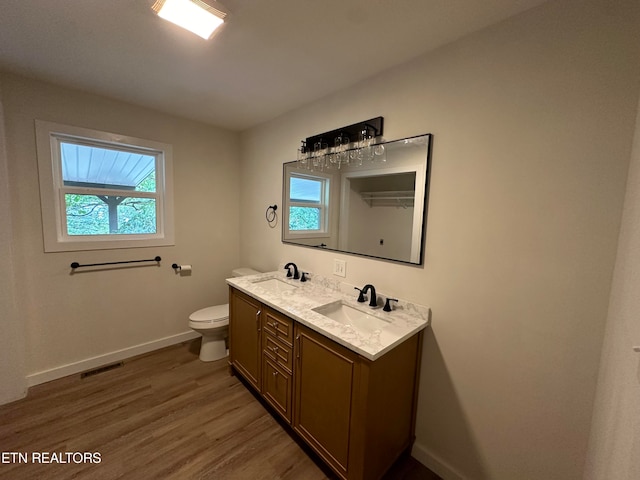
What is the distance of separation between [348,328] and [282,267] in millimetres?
1369

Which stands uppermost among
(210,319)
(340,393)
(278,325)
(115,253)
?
(115,253)

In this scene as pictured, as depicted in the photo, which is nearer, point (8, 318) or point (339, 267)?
point (8, 318)

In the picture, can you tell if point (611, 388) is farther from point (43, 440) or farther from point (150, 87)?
point (150, 87)

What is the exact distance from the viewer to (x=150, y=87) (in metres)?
2.03

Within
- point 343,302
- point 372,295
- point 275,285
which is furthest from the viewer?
point 275,285

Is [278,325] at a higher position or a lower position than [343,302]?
lower

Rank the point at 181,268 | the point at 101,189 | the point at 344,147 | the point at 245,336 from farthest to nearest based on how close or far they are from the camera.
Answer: the point at 181,268, the point at 101,189, the point at 245,336, the point at 344,147

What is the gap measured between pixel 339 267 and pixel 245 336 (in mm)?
967

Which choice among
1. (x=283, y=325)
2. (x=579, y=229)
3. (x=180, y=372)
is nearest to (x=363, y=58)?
(x=579, y=229)

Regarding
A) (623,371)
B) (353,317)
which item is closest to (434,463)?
(353,317)

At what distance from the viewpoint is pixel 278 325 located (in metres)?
1.71

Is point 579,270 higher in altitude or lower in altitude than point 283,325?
higher

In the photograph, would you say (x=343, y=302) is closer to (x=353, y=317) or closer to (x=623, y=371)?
(x=353, y=317)

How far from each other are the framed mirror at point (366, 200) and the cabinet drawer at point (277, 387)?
98 centimetres
